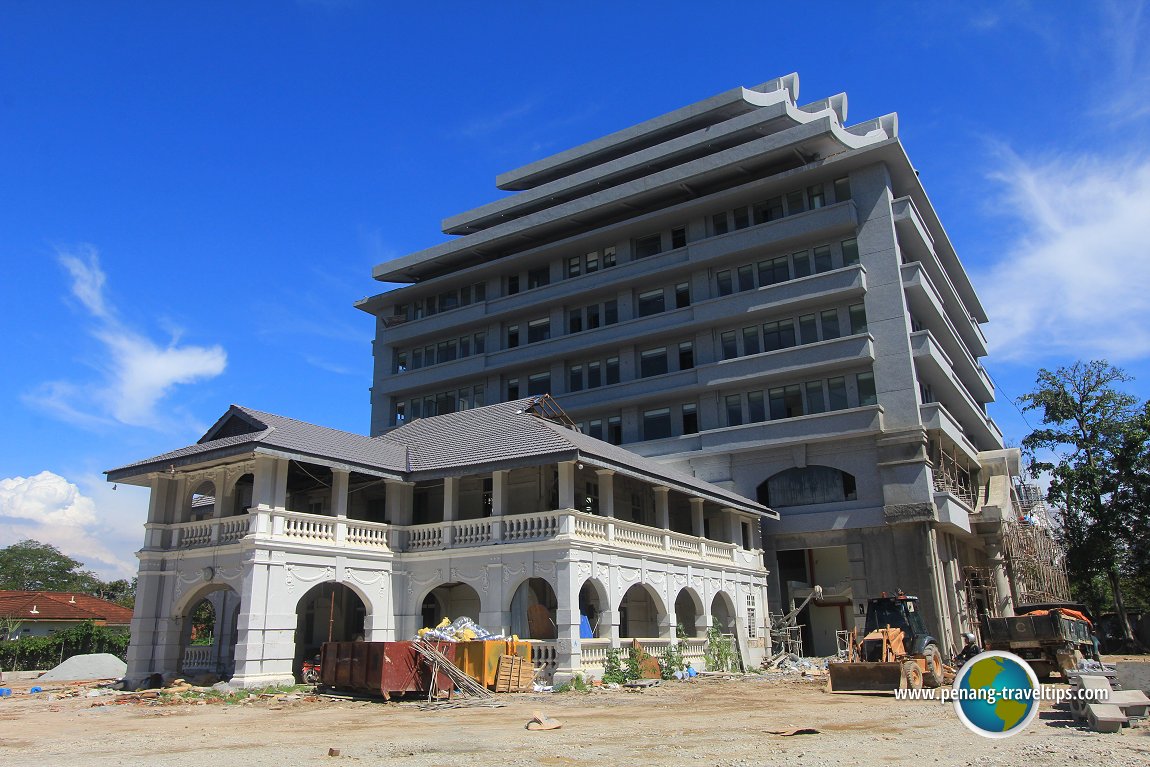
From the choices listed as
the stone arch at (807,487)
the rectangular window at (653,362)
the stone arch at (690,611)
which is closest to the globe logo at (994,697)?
the stone arch at (690,611)

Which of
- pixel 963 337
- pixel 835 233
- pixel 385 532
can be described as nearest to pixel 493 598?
pixel 385 532

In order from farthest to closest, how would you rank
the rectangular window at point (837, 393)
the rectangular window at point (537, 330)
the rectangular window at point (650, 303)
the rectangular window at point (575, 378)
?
1. the rectangular window at point (537, 330)
2. the rectangular window at point (575, 378)
3. the rectangular window at point (650, 303)
4. the rectangular window at point (837, 393)

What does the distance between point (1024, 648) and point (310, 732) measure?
64.7ft

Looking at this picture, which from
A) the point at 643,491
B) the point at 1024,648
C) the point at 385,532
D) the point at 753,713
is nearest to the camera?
the point at 753,713

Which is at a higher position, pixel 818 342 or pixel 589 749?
pixel 818 342

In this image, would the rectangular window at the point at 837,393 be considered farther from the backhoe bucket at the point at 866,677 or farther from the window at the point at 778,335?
the backhoe bucket at the point at 866,677

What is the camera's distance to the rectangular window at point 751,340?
41750 millimetres

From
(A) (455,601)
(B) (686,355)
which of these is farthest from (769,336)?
(A) (455,601)

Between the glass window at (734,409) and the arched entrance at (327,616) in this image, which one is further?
the glass window at (734,409)

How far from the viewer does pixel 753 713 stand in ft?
59.7

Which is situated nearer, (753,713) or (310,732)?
(310,732)

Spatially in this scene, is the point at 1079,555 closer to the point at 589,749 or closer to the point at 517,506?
the point at 517,506

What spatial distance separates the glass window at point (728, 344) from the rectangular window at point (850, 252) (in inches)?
250

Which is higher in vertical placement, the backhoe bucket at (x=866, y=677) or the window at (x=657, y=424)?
the window at (x=657, y=424)
